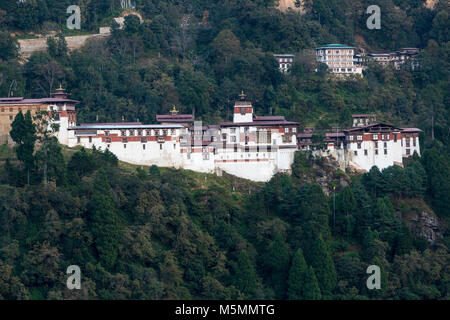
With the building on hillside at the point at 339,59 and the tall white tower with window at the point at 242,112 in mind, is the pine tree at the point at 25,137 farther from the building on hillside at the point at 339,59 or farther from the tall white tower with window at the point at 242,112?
the building on hillside at the point at 339,59

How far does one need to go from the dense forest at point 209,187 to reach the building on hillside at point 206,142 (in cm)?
133

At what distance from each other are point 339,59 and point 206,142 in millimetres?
25243

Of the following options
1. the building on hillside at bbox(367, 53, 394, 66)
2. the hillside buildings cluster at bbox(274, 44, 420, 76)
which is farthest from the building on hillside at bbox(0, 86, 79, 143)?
the building on hillside at bbox(367, 53, 394, 66)

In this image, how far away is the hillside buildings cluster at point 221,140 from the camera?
8362 cm

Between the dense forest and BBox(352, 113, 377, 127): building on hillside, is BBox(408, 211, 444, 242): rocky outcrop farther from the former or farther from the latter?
BBox(352, 113, 377, 127): building on hillside

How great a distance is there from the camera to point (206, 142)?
279ft

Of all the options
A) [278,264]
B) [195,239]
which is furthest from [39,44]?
[278,264]

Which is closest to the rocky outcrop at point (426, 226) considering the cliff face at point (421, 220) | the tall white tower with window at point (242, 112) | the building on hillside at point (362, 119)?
the cliff face at point (421, 220)

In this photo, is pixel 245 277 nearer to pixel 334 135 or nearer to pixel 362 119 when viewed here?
pixel 334 135

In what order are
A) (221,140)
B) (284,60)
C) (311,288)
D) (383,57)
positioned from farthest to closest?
(383,57)
(284,60)
(221,140)
(311,288)

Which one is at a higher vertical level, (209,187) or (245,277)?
(209,187)

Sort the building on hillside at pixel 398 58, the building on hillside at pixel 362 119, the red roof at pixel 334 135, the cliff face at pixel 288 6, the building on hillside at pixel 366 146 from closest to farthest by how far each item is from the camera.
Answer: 1. the building on hillside at pixel 366 146
2. the red roof at pixel 334 135
3. the building on hillside at pixel 362 119
4. the building on hillside at pixel 398 58
5. the cliff face at pixel 288 6

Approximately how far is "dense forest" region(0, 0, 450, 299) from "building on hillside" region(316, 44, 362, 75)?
1805mm
